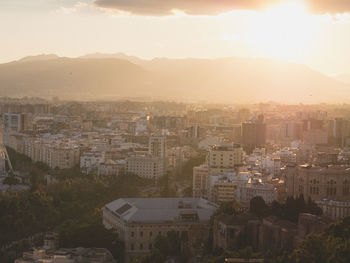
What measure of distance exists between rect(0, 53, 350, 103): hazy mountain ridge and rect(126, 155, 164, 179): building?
80.0 m

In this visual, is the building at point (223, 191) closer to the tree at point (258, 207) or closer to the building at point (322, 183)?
the building at point (322, 183)

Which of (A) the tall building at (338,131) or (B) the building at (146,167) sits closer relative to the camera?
(B) the building at (146,167)

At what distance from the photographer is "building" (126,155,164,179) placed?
28.0 meters

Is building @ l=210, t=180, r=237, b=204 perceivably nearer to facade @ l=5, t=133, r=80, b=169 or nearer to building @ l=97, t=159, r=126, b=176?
building @ l=97, t=159, r=126, b=176

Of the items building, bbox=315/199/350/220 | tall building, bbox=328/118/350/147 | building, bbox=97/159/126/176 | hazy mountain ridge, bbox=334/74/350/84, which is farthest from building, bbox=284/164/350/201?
hazy mountain ridge, bbox=334/74/350/84

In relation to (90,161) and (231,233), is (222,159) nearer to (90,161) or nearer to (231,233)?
(90,161)

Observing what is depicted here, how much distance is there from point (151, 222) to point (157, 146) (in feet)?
45.5

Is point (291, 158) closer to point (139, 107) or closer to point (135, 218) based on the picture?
point (135, 218)

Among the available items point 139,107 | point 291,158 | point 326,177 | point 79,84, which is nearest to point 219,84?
point 79,84

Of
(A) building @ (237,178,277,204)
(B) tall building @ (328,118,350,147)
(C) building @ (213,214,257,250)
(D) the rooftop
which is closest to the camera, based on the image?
(C) building @ (213,214,257,250)

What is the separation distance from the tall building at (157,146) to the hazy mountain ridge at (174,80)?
7677cm

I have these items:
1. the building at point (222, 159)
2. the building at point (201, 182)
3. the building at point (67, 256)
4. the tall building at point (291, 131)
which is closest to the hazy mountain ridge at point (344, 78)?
the tall building at point (291, 131)

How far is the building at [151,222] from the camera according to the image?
17.3 m

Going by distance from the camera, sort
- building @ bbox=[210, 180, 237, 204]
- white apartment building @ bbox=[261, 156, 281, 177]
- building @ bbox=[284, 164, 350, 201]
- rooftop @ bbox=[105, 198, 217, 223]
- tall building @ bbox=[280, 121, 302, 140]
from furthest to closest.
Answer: tall building @ bbox=[280, 121, 302, 140], white apartment building @ bbox=[261, 156, 281, 177], building @ bbox=[210, 180, 237, 204], building @ bbox=[284, 164, 350, 201], rooftop @ bbox=[105, 198, 217, 223]
